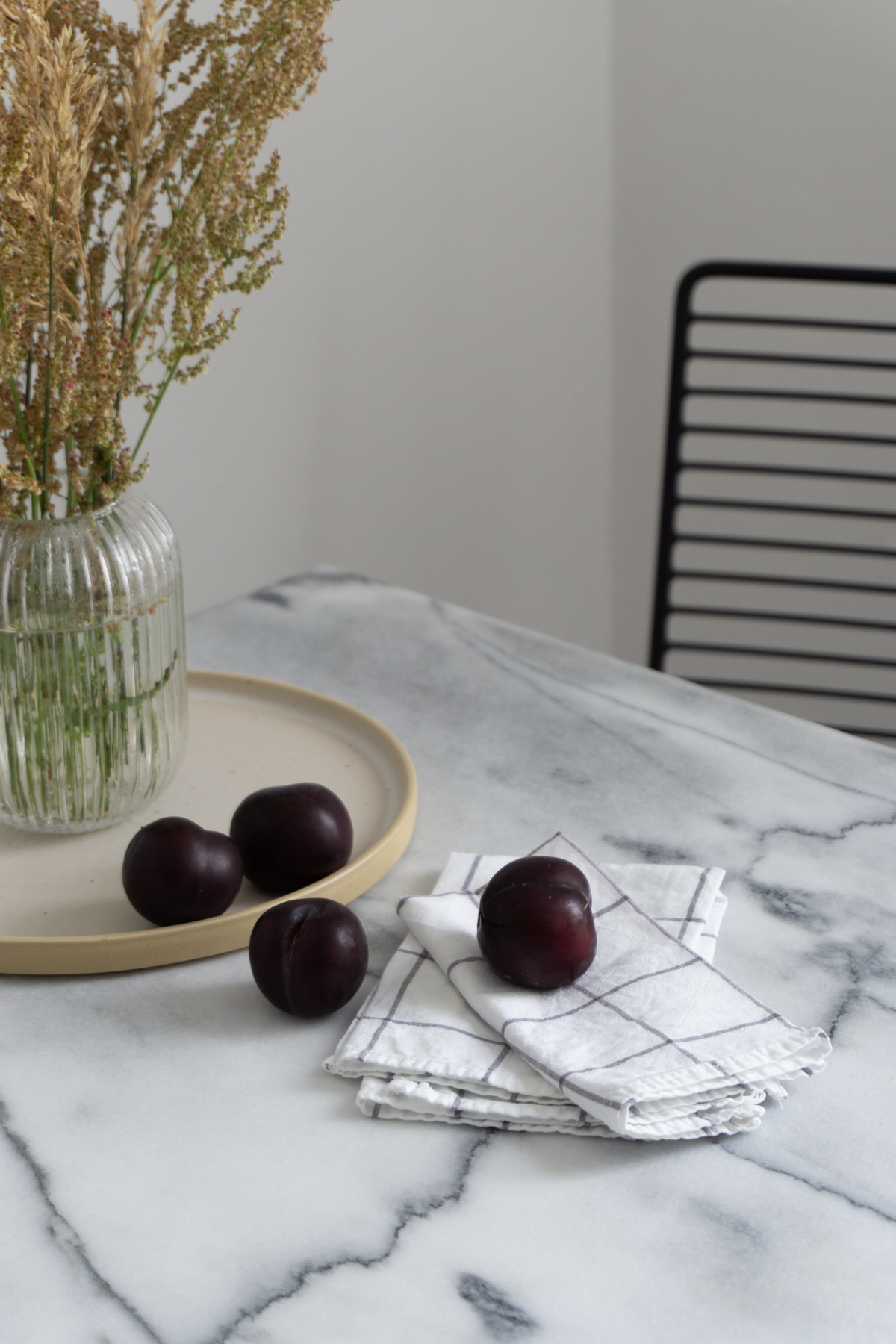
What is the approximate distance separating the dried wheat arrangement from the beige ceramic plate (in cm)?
22

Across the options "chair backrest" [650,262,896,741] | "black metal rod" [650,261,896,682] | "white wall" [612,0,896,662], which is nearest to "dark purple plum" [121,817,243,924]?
"black metal rod" [650,261,896,682]

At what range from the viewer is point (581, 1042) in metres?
0.61

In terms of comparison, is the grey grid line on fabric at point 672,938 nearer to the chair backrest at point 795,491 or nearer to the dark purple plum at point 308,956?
the dark purple plum at point 308,956

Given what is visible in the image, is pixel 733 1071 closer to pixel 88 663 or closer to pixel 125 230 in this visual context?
pixel 88 663

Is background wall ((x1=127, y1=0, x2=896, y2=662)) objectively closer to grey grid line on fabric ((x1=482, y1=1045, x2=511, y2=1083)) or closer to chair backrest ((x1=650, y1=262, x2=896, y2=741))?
chair backrest ((x1=650, y1=262, x2=896, y2=741))

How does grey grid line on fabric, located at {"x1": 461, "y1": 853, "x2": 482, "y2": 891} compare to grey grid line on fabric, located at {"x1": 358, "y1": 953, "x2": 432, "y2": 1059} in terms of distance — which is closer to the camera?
grey grid line on fabric, located at {"x1": 358, "y1": 953, "x2": 432, "y2": 1059}

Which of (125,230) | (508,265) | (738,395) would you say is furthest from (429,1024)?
(508,265)

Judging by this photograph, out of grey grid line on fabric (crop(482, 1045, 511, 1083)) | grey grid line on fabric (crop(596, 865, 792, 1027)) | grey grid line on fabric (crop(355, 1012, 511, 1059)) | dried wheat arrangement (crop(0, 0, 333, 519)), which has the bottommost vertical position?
grey grid line on fabric (crop(482, 1045, 511, 1083))

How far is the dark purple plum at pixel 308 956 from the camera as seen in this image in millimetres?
641

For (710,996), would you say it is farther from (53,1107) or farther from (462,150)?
(462,150)

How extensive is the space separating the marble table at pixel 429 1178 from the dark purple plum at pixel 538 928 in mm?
88

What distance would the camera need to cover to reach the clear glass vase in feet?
2.43

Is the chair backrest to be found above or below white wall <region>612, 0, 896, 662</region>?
below

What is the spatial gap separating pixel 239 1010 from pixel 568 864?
0.19m
